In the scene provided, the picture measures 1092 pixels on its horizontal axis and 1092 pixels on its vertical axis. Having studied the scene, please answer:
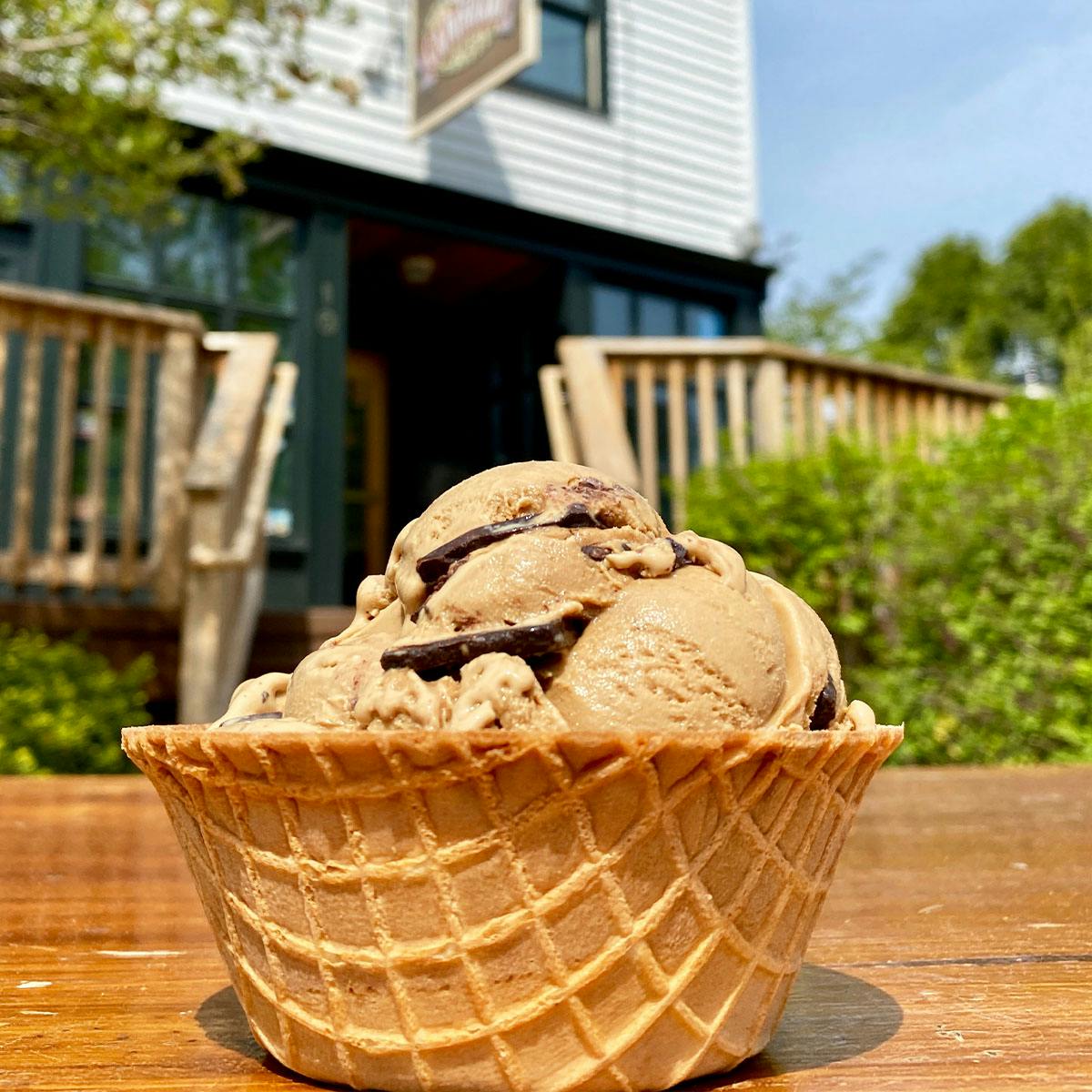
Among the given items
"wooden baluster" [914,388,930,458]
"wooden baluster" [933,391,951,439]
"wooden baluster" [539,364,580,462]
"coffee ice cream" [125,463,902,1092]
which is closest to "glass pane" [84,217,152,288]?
"wooden baluster" [539,364,580,462]

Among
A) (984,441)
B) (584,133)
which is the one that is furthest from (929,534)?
(584,133)

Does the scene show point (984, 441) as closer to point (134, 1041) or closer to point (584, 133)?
point (134, 1041)

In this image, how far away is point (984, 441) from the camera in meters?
5.01

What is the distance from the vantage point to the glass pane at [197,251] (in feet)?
25.5

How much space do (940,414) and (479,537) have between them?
19.8 ft

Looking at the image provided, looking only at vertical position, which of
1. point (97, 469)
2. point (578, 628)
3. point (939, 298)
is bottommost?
point (578, 628)

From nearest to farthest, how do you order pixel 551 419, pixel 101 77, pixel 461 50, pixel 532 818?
pixel 532 818, pixel 101 77, pixel 551 419, pixel 461 50

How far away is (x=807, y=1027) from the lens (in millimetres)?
1223

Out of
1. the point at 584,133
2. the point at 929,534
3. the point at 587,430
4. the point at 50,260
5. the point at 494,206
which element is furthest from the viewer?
the point at 584,133

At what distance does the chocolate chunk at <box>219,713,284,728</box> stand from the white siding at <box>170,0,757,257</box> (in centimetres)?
769

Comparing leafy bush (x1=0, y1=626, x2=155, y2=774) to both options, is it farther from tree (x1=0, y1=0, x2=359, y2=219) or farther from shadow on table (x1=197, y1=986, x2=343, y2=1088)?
shadow on table (x1=197, y1=986, x2=343, y2=1088)

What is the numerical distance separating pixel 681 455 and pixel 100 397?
120 inches

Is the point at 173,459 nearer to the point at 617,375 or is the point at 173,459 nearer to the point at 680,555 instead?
the point at 617,375

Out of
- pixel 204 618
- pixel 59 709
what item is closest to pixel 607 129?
pixel 204 618
